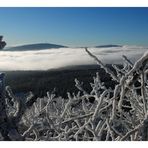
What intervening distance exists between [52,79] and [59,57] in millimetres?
275

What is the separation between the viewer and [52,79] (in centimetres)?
209

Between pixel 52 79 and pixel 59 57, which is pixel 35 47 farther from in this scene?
pixel 52 79

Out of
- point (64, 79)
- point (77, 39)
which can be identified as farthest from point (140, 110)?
point (64, 79)

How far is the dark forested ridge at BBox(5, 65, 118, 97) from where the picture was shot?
1.85m

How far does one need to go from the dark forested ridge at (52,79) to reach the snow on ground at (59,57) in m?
0.03

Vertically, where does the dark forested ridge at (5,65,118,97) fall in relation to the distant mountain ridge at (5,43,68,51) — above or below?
below

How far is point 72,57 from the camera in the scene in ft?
5.96

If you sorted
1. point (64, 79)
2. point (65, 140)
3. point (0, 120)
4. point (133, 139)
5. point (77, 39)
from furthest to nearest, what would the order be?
point (64, 79), point (77, 39), point (65, 140), point (133, 139), point (0, 120)

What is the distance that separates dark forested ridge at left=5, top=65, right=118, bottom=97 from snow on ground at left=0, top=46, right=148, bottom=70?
32 millimetres

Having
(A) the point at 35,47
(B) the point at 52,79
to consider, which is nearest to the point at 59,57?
(A) the point at 35,47

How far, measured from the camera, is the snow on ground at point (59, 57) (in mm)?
1675

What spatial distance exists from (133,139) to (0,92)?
0.43 metres

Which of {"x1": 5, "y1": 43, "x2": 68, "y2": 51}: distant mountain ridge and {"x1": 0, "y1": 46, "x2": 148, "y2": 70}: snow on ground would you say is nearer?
{"x1": 0, "y1": 46, "x2": 148, "y2": 70}: snow on ground
